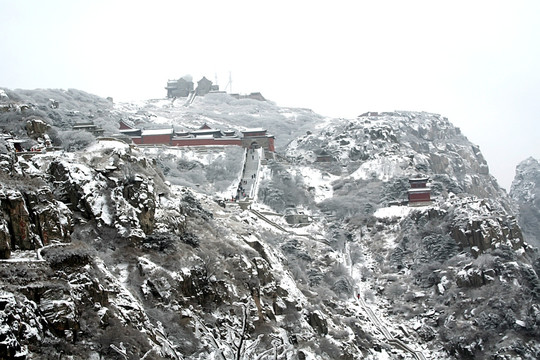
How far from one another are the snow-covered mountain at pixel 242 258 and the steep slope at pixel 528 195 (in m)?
28.3

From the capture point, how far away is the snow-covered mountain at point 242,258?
75.9 ft

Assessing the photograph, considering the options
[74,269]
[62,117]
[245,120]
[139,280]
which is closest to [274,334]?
[139,280]

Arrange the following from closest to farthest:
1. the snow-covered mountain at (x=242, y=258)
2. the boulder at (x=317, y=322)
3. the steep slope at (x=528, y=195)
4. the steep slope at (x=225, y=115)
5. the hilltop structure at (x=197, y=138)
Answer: the snow-covered mountain at (x=242, y=258) < the boulder at (x=317, y=322) < the hilltop structure at (x=197, y=138) < the steep slope at (x=528, y=195) < the steep slope at (x=225, y=115)

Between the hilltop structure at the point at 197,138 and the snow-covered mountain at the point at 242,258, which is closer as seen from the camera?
the snow-covered mountain at the point at 242,258

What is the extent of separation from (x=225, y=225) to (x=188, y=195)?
12.3ft

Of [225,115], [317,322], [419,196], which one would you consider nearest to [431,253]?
[419,196]

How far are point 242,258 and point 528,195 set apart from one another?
97.0m

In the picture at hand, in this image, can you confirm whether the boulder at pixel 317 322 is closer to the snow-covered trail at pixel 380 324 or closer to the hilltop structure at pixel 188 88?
the snow-covered trail at pixel 380 324

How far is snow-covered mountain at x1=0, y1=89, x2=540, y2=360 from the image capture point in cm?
2312

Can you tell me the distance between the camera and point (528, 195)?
118375 millimetres

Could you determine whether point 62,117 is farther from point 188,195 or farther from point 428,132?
point 428,132

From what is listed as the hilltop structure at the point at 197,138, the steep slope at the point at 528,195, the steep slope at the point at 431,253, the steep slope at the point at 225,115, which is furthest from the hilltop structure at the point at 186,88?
the steep slope at the point at 528,195

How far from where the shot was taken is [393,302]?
53125mm

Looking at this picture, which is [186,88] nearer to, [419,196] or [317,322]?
[419,196]
